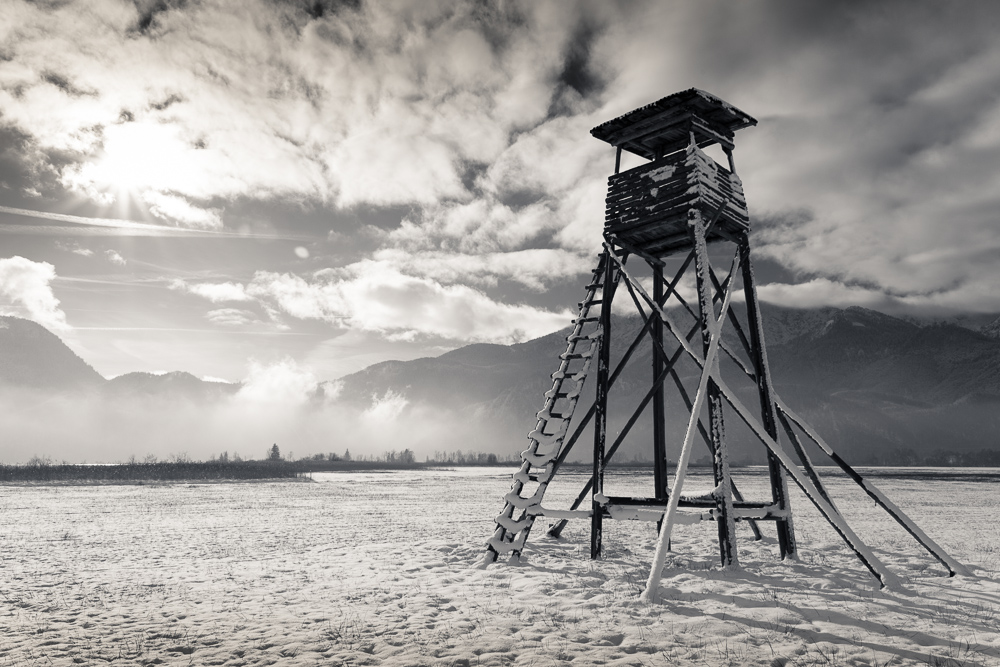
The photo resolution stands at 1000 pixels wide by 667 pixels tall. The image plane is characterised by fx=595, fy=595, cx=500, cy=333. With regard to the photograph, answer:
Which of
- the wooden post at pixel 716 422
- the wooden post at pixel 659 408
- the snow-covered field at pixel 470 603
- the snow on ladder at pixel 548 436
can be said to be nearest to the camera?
the snow-covered field at pixel 470 603

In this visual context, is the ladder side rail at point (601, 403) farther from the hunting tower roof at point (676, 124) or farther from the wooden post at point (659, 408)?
the hunting tower roof at point (676, 124)

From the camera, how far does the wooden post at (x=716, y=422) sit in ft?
35.3

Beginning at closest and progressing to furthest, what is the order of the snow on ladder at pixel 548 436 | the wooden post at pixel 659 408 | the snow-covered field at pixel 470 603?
1. the snow-covered field at pixel 470 603
2. the snow on ladder at pixel 548 436
3. the wooden post at pixel 659 408

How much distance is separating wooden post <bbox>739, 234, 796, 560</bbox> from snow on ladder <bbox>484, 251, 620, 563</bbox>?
9.50 ft

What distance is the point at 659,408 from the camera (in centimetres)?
1459

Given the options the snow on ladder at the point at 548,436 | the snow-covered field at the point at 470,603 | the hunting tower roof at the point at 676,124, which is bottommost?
the snow-covered field at the point at 470,603

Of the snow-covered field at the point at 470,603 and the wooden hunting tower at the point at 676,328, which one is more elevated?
the wooden hunting tower at the point at 676,328

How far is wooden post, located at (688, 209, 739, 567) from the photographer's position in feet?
35.3

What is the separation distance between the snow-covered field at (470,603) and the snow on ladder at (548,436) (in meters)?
0.72

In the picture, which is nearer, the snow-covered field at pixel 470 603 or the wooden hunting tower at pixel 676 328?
the snow-covered field at pixel 470 603

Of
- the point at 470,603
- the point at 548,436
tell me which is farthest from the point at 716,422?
the point at 470,603

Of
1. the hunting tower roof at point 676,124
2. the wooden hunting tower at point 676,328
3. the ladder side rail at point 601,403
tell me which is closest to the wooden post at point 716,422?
the wooden hunting tower at point 676,328

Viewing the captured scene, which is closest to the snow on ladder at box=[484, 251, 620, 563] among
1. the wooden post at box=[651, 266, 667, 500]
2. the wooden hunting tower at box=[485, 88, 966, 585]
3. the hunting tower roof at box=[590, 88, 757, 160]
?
the wooden hunting tower at box=[485, 88, 966, 585]

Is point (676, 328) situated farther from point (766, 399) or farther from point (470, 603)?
point (470, 603)
